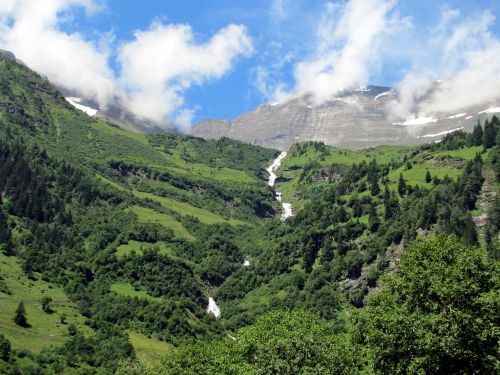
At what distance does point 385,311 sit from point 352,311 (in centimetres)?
727

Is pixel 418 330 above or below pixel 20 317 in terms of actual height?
above

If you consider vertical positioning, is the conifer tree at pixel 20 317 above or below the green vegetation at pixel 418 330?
below

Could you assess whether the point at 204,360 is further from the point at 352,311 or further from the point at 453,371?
the point at 453,371

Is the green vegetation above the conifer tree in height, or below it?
above

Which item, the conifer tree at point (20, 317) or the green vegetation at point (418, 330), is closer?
the green vegetation at point (418, 330)

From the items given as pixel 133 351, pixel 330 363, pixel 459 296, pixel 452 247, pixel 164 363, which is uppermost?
pixel 452 247

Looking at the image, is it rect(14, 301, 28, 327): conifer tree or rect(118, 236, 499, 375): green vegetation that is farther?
rect(14, 301, 28, 327): conifer tree

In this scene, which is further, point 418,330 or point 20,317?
point 20,317

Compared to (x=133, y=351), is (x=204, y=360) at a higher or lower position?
higher

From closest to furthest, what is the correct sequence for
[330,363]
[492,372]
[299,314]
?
[492,372] < [330,363] < [299,314]

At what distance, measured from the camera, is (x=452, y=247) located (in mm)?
60094

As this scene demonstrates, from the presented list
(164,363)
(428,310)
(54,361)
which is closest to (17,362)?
(54,361)

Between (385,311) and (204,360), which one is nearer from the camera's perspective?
(385,311)

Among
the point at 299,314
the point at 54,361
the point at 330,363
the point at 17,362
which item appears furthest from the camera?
the point at 54,361
